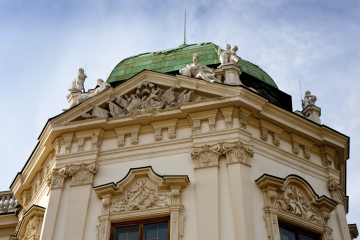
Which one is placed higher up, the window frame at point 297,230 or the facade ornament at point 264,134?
the facade ornament at point 264,134

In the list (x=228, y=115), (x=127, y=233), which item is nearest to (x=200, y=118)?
(x=228, y=115)

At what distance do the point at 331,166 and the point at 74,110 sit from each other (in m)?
8.07

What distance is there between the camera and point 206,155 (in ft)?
50.2

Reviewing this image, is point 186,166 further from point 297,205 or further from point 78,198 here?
point 297,205

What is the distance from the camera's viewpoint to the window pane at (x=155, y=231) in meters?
14.3

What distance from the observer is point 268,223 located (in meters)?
14.2

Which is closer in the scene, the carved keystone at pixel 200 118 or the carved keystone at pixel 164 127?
the carved keystone at pixel 200 118

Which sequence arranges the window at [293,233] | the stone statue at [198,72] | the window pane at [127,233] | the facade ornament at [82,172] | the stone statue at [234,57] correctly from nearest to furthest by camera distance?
1. the window pane at [127,233]
2. the window at [293,233]
3. the facade ornament at [82,172]
4. the stone statue at [198,72]
5. the stone statue at [234,57]

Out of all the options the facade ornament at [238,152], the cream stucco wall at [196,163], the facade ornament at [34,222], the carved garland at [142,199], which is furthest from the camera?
the facade ornament at [34,222]

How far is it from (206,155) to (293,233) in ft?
10.2

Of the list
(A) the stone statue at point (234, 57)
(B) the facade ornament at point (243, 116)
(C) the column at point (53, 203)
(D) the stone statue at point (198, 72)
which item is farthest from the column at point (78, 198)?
(A) the stone statue at point (234, 57)

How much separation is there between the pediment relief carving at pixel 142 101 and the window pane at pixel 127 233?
3.50 m

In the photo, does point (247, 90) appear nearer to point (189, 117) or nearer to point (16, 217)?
point (189, 117)

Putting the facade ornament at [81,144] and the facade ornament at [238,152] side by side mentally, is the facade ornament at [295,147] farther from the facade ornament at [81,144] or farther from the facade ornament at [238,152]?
the facade ornament at [81,144]
